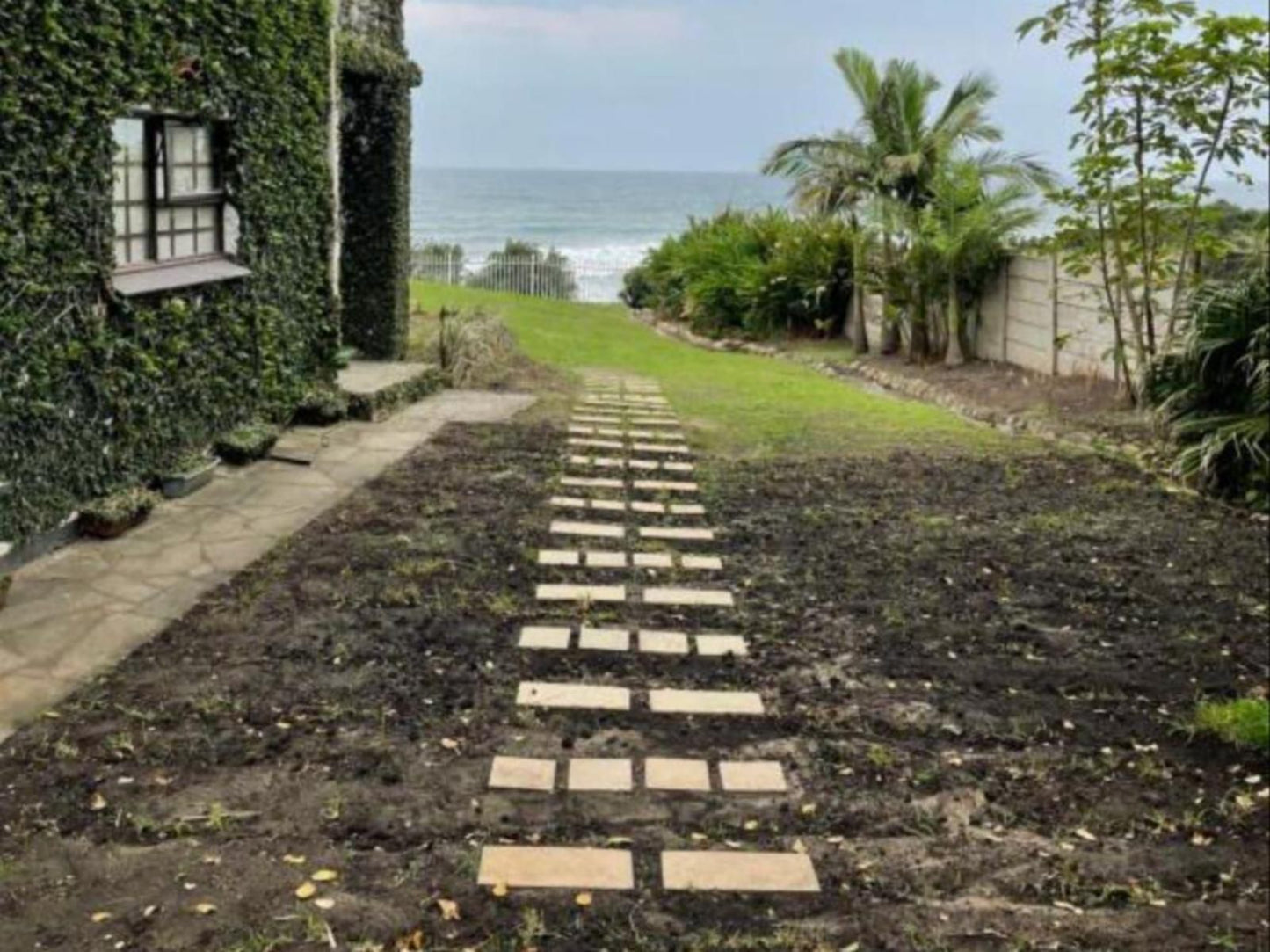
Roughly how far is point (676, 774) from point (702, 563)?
84.7 inches

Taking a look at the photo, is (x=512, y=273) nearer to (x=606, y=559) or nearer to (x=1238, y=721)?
(x=606, y=559)

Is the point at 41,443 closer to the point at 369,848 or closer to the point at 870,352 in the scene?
the point at 369,848

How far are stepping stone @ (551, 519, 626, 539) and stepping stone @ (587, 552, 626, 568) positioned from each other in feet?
0.99

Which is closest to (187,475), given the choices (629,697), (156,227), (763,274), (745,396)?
(156,227)

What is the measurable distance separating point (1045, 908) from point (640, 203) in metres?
85.5

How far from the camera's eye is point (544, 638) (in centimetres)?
417

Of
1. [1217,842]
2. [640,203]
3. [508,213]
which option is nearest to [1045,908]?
[1217,842]

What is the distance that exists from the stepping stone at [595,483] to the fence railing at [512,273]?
61.1 ft

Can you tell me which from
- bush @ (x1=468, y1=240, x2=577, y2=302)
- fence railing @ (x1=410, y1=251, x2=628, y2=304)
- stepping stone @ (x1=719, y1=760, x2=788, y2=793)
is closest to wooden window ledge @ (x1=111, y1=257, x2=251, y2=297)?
stepping stone @ (x1=719, y1=760, x2=788, y2=793)

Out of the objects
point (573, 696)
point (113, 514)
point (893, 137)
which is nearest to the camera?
point (573, 696)

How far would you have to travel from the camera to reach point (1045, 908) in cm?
255

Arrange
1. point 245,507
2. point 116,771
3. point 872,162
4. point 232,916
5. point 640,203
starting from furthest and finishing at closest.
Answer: point 640,203 → point 872,162 → point 245,507 → point 116,771 → point 232,916

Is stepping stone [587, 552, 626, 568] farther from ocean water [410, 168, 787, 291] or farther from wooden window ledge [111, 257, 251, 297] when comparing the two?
ocean water [410, 168, 787, 291]

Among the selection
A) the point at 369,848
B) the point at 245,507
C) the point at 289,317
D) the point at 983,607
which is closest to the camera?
the point at 369,848
